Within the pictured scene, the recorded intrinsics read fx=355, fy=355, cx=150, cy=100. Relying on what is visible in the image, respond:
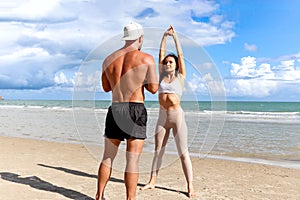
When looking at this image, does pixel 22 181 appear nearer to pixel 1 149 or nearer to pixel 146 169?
pixel 146 169

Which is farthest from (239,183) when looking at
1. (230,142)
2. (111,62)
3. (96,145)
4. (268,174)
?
(230,142)

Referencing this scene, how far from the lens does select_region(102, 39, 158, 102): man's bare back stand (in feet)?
12.9

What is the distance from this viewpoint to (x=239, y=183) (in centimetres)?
608

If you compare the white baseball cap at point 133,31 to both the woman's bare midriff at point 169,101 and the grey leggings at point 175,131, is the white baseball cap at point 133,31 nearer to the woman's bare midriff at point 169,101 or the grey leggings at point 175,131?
the woman's bare midriff at point 169,101

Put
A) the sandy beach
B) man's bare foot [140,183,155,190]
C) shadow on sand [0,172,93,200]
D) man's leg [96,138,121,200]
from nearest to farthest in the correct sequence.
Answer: man's leg [96,138,121,200]
shadow on sand [0,172,93,200]
the sandy beach
man's bare foot [140,183,155,190]

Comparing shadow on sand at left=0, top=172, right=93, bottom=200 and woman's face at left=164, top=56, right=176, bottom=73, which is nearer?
woman's face at left=164, top=56, right=176, bottom=73

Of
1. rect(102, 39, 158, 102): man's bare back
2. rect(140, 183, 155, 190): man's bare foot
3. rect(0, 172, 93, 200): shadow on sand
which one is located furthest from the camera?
rect(140, 183, 155, 190): man's bare foot

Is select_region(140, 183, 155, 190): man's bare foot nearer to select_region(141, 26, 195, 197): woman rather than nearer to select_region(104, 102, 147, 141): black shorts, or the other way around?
select_region(141, 26, 195, 197): woman

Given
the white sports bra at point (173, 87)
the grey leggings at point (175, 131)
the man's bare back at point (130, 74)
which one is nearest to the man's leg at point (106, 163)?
the man's bare back at point (130, 74)

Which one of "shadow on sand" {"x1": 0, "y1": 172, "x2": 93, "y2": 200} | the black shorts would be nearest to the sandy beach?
"shadow on sand" {"x1": 0, "y1": 172, "x2": 93, "y2": 200}

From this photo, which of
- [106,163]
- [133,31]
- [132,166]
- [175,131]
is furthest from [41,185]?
[133,31]

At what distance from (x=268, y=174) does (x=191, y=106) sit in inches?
109

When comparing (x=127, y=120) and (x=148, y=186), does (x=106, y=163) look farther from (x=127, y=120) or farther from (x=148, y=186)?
(x=148, y=186)

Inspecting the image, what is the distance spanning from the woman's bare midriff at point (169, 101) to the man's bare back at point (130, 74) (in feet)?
2.56
